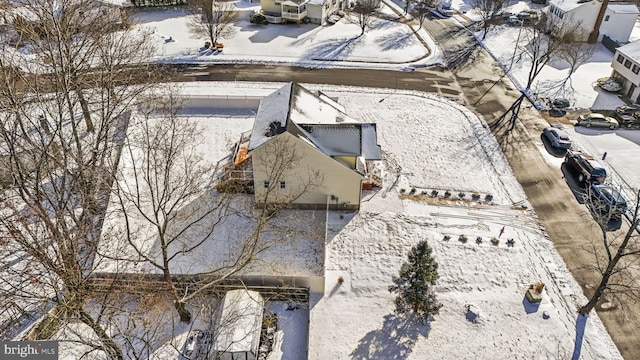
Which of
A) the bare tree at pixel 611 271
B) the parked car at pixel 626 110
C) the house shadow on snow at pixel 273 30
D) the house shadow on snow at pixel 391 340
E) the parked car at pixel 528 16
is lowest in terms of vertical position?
the house shadow on snow at pixel 391 340

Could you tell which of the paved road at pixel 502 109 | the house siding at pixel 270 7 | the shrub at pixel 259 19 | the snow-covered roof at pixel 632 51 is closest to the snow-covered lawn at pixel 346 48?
the shrub at pixel 259 19

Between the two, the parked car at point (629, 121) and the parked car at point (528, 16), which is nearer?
the parked car at point (629, 121)

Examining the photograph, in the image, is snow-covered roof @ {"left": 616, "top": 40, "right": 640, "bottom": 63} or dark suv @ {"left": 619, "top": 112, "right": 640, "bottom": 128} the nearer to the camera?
dark suv @ {"left": 619, "top": 112, "right": 640, "bottom": 128}

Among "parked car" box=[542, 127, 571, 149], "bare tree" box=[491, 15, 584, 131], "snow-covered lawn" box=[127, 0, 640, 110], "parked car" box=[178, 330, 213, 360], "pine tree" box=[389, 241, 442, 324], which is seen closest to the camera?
"parked car" box=[178, 330, 213, 360]

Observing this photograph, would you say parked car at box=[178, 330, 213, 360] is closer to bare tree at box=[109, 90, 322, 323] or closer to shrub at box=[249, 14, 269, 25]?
bare tree at box=[109, 90, 322, 323]

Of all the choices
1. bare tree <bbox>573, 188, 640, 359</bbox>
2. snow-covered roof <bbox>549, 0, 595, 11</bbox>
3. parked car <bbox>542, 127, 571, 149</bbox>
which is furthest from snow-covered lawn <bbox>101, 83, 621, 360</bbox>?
snow-covered roof <bbox>549, 0, 595, 11</bbox>

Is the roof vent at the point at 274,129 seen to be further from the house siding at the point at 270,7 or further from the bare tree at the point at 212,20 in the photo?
the house siding at the point at 270,7

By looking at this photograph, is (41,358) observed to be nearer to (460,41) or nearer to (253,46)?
(253,46)
